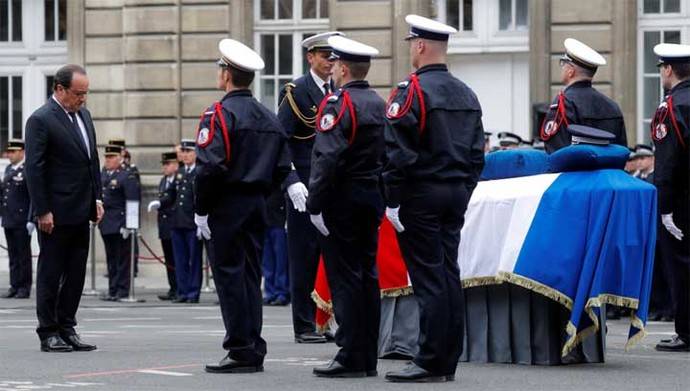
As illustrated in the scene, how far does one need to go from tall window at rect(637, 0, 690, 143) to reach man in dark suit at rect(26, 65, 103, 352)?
12.2 meters

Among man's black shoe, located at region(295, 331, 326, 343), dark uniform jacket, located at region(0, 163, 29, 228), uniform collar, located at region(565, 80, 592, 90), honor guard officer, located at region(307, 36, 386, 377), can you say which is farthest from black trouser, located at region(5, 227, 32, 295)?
honor guard officer, located at region(307, 36, 386, 377)

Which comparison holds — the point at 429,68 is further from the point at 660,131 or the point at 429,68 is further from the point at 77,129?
the point at 77,129

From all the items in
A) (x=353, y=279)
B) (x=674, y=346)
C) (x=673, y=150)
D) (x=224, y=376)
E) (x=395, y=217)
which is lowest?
(x=674, y=346)

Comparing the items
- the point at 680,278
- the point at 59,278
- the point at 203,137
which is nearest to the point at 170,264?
the point at 59,278

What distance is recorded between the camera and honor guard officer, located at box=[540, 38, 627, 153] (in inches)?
518

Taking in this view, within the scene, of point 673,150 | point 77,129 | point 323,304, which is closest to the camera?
point 323,304

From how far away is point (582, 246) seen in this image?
11688 mm

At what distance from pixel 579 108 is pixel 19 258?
11.9m

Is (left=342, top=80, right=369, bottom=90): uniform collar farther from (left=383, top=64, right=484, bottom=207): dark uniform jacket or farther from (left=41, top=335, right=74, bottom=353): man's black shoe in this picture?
(left=41, top=335, right=74, bottom=353): man's black shoe

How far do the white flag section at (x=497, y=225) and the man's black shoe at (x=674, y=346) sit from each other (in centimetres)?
206

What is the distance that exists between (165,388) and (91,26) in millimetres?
17437

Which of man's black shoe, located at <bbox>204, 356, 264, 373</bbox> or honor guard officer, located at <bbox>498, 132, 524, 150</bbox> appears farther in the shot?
honor guard officer, located at <bbox>498, 132, 524, 150</bbox>

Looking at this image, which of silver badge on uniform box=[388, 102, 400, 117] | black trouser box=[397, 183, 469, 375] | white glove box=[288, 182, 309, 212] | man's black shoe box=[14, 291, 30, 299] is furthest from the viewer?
man's black shoe box=[14, 291, 30, 299]

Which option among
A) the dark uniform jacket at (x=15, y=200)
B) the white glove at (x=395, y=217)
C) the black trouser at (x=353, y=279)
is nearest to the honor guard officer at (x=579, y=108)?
the black trouser at (x=353, y=279)
